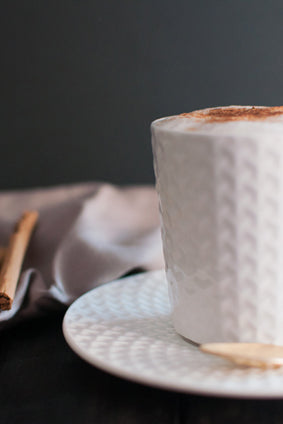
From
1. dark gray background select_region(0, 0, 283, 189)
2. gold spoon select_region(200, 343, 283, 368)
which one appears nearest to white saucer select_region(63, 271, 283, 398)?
gold spoon select_region(200, 343, 283, 368)

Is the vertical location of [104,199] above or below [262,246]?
below

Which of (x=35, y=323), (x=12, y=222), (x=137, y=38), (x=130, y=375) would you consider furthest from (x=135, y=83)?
(x=130, y=375)

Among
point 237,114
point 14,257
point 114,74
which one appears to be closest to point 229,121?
point 237,114

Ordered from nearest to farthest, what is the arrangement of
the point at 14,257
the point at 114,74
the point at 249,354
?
1. the point at 249,354
2. the point at 14,257
3. the point at 114,74

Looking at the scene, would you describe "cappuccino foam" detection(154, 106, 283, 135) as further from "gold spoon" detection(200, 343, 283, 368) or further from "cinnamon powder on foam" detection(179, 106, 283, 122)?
"gold spoon" detection(200, 343, 283, 368)

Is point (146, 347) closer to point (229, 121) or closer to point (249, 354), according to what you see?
point (249, 354)

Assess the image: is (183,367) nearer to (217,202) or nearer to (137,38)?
(217,202)

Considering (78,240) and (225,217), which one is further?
(78,240)
